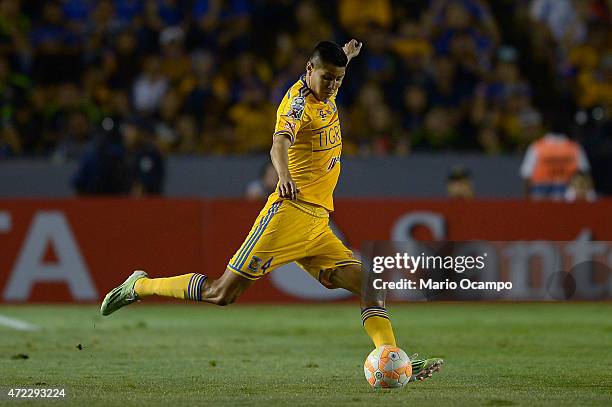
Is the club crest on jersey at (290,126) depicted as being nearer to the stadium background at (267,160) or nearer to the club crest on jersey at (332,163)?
the club crest on jersey at (332,163)

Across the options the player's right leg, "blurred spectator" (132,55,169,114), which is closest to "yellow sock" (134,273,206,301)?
the player's right leg

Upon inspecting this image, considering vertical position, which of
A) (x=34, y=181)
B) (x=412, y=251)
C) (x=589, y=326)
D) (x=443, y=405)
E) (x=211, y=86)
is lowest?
(x=443, y=405)

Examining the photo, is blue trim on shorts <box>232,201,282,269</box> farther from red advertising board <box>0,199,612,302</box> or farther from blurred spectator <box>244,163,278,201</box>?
blurred spectator <box>244,163,278,201</box>

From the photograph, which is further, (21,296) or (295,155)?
(21,296)

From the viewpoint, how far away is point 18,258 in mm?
15031

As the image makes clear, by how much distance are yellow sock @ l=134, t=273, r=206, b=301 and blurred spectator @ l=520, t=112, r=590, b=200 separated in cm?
869

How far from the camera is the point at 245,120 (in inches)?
703

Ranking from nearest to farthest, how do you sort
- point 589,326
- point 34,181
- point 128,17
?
point 589,326 → point 34,181 → point 128,17

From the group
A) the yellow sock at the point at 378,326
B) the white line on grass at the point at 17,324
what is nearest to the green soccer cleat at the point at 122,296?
the yellow sock at the point at 378,326

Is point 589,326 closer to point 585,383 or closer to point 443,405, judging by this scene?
point 585,383

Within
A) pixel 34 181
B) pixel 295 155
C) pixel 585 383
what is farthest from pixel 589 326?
pixel 34 181

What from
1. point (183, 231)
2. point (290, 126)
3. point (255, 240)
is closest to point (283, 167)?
point (290, 126)

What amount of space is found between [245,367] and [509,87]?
10039 millimetres

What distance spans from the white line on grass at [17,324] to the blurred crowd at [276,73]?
382 centimetres
